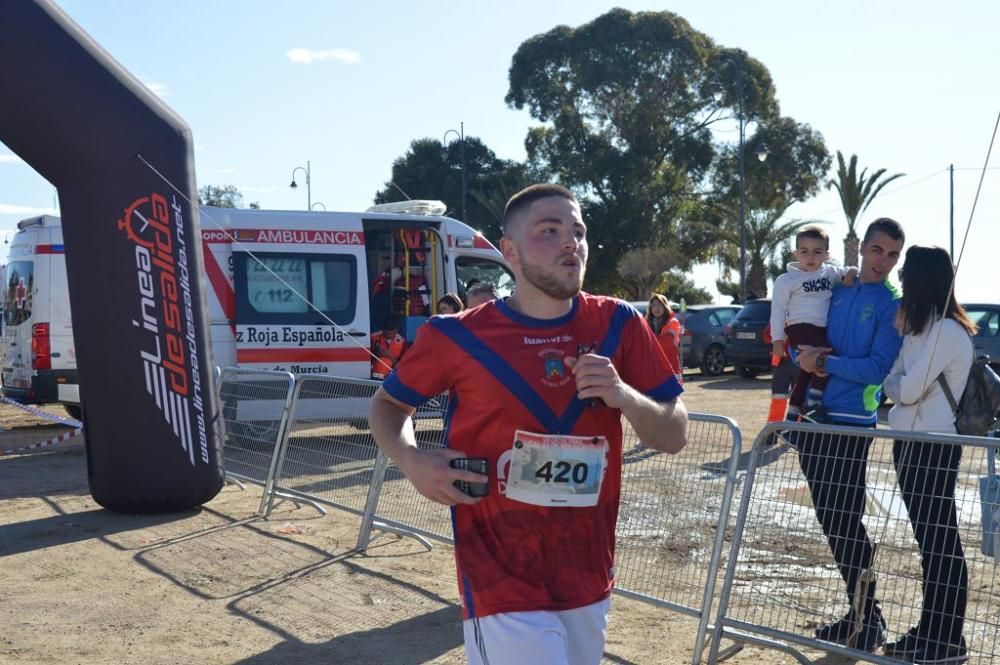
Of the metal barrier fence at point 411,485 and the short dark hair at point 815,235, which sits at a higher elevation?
the short dark hair at point 815,235

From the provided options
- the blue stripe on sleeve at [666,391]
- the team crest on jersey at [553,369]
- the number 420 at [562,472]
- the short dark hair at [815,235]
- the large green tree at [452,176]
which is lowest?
the number 420 at [562,472]

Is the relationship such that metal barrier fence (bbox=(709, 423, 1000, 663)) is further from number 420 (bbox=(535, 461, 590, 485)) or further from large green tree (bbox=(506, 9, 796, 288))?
large green tree (bbox=(506, 9, 796, 288))

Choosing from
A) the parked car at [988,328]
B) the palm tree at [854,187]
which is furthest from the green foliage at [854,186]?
the parked car at [988,328]

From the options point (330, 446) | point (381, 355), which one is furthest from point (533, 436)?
point (381, 355)

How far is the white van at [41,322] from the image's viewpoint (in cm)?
1342

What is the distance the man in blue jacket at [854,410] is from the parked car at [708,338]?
64.7 feet

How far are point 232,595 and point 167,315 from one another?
258 cm

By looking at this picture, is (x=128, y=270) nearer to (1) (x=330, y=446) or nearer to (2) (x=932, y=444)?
(1) (x=330, y=446)

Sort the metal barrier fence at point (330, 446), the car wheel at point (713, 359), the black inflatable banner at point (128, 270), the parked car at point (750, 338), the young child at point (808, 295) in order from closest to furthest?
1. the young child at point (808, 295)
2. the black inflatable banner at point (128, 270)
3. the metal barrier fence at point (330, 446)
4. the parked car at point (750, 338)
5. the car wheel at point (713, 359)

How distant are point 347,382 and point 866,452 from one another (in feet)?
14.9

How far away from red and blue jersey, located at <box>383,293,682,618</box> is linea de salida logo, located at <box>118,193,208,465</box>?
5608mm

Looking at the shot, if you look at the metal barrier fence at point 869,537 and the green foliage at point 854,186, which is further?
the green foliage at point 854,186

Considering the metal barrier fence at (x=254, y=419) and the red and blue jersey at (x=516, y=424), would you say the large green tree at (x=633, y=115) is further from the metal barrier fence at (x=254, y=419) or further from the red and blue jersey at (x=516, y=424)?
the red and blue jersey at (x=516, y=424)

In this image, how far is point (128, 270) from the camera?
817 centimetres
